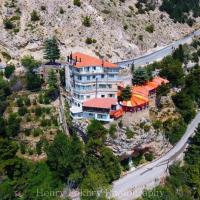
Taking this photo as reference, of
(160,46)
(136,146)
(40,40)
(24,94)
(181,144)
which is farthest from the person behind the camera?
(160,46)

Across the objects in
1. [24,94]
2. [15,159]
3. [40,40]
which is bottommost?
[15,159]

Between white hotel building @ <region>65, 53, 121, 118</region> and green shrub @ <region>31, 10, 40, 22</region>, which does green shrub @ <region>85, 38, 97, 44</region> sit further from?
white hotel building @ <region>65, 53, 121, 118</region>

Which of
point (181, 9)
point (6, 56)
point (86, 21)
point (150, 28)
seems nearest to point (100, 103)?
point (6, 56)

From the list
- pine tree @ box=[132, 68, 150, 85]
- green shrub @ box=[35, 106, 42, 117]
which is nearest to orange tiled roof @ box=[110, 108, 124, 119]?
pine tree @ box=[132, 68, 150, 85]

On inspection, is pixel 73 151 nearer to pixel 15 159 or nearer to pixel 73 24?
pixel 15 159

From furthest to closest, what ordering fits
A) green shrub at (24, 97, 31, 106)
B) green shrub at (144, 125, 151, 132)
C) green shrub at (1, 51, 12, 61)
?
green shrub at (1, 51, 12, 61)
green shrub at (24, 97, 31, 106)
green shrub at (144, 125, 151, 132)

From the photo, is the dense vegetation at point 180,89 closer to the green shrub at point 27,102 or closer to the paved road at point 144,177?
the paved road at point 144,177

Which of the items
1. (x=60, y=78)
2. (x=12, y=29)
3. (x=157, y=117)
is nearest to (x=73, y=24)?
(x=12, y=29)
